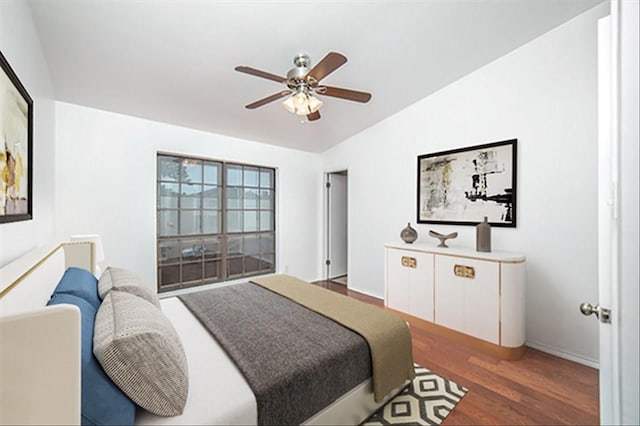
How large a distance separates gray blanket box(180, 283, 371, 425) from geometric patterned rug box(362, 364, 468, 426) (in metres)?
0.36

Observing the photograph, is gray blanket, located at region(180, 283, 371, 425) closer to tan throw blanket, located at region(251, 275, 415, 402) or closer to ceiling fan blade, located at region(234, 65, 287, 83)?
tan throw blanket, located at region(251, 275, 415, 402)

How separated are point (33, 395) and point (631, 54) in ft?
5.91

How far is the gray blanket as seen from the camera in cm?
123

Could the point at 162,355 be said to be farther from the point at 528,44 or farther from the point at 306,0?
the point at 528,44

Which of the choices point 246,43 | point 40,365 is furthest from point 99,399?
point 246,43

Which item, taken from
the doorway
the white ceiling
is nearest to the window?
the white ceiling

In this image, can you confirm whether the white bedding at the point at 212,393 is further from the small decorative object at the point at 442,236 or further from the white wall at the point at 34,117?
the small decorative object at the point at 442,236

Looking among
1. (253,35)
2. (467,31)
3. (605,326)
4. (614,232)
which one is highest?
(467,31)

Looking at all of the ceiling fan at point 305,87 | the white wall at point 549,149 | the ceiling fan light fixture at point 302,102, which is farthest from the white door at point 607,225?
the white wall at point 549,149

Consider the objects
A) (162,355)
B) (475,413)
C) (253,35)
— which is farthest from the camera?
(253,35)

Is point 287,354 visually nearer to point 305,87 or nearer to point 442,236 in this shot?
point 305,87

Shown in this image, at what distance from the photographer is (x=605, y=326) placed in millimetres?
786

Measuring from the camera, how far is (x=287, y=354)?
1413 millimetres

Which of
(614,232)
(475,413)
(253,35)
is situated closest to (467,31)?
(253,35)
